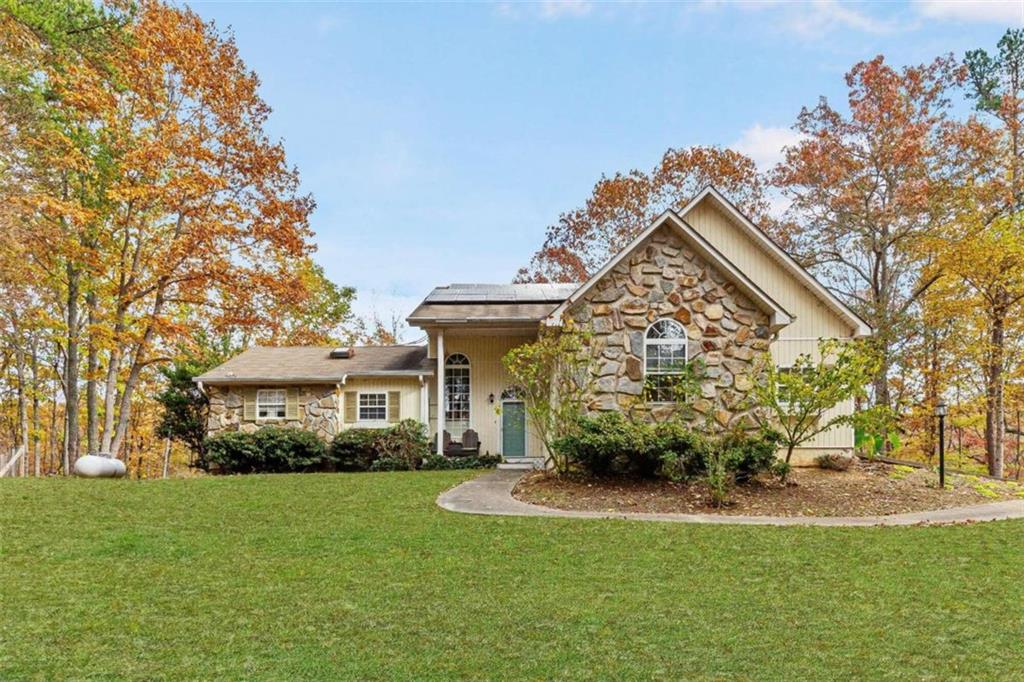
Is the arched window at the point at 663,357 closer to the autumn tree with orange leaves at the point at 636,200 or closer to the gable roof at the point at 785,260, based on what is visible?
the gable roof at the point at 785,260

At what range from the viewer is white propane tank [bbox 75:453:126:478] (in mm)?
14250

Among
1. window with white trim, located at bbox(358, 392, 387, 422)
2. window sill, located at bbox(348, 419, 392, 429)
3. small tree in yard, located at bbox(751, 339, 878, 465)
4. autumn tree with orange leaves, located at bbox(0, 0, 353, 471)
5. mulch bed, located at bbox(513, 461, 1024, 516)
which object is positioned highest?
autumn tree with orange leaves, located at bbox(0, 0, 353, 471)

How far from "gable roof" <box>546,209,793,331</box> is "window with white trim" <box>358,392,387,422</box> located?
6.80 metres

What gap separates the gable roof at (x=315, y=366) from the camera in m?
17.5

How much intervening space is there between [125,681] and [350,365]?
48.2 feet

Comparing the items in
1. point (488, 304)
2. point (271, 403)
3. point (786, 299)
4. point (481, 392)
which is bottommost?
point (271, 403)

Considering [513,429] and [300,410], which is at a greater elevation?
[300,410]

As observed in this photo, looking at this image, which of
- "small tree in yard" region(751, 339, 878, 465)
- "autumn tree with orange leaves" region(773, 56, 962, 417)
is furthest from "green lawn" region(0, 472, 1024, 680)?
"autumn tree with orange leaves" region(773, 56, 962, 417)

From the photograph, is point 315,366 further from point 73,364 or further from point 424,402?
point 73,364

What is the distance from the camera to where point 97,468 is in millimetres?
14305

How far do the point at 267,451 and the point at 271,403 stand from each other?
4.96ft

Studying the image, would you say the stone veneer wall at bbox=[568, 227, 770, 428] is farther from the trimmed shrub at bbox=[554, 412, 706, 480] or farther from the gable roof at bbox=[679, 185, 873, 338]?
the gable roof at bbox=[679, 185, 873, 338]

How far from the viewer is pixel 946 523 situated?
9172mm

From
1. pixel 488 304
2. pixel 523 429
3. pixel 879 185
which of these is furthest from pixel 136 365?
pixel 879 185
